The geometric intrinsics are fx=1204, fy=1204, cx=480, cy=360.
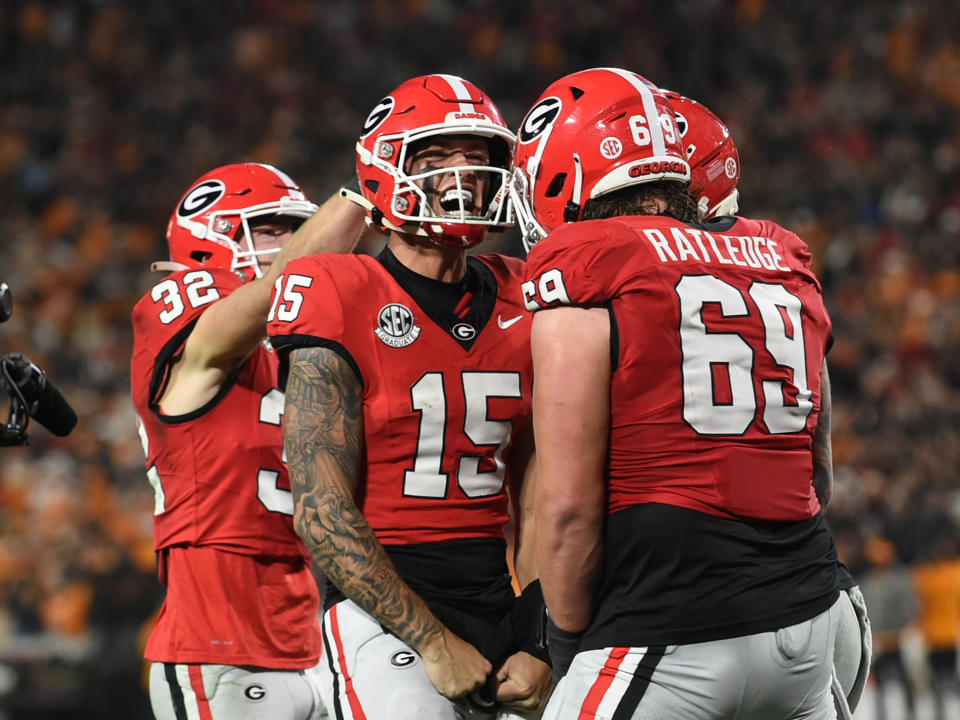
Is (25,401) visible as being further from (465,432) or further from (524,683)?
(524,683)

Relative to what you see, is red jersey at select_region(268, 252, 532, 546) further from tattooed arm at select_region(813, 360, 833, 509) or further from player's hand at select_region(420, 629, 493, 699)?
tattooed arm at select_region(813, 360, 833, 509)

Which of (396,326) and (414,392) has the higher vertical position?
(396,326)

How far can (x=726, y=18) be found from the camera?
1398 cm

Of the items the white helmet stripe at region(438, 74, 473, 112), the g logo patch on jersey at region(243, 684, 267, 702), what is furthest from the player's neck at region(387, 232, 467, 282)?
the g logo patch on jersey at region(243, 684, 267, 702)

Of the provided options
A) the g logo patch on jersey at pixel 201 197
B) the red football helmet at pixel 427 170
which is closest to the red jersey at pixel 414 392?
the red football helmet at pixel 427 170

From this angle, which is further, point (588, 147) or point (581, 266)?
point (588, 147)

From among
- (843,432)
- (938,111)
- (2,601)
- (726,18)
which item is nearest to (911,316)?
(843,432)

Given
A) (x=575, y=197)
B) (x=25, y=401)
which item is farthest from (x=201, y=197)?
(x=575, y=197)

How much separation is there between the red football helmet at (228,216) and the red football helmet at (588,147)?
1294mm

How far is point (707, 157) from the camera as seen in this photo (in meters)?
3.48

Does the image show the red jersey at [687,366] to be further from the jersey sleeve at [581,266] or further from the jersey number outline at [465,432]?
the jersey number outline at [465,432]

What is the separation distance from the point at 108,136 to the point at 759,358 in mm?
13400

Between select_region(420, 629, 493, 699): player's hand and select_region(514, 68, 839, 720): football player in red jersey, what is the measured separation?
0.23 metres

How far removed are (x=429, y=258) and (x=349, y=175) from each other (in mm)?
10816
